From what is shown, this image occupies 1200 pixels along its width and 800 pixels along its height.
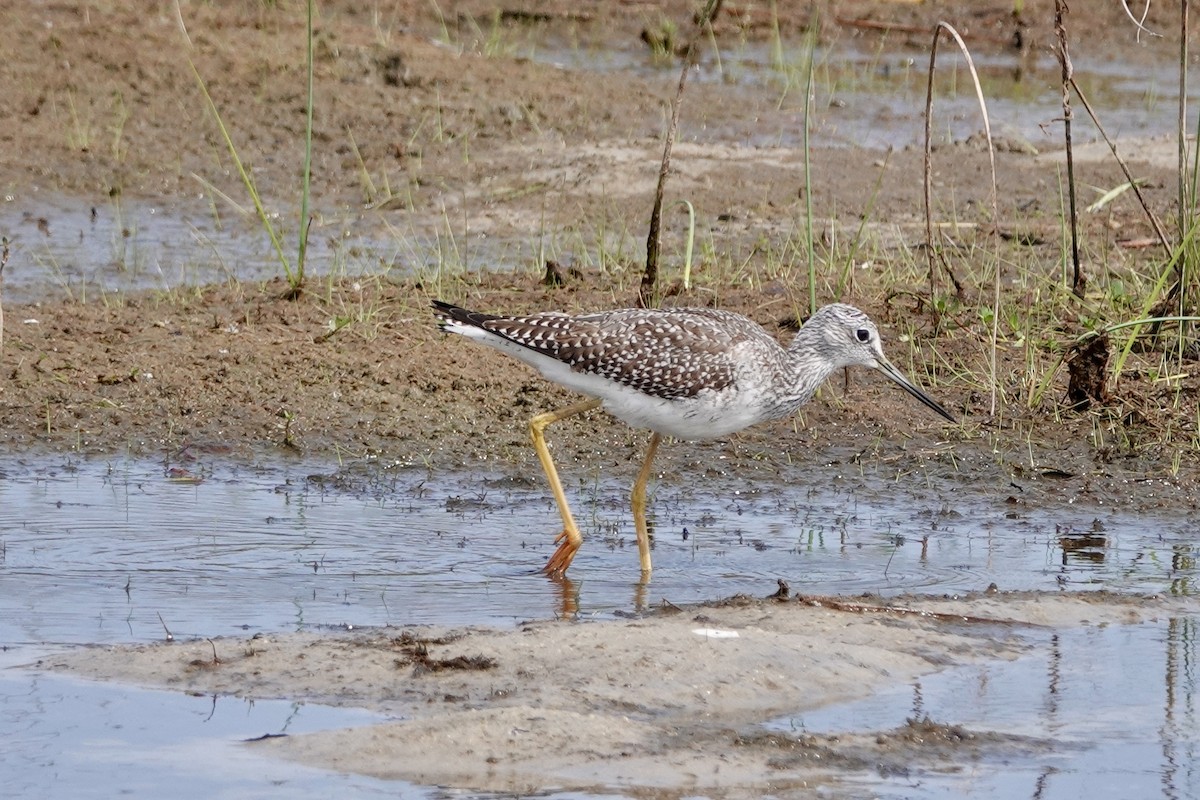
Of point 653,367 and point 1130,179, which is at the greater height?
point 1130,179

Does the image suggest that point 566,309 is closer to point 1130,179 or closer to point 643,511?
point 643,511

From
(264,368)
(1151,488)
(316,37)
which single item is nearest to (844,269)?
(1151,488)

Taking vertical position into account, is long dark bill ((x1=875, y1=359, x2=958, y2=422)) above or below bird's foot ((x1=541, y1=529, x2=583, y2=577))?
above

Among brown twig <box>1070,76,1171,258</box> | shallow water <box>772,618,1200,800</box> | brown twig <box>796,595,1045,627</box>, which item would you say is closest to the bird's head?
brown twig <box>1070,76,1171,258</box>

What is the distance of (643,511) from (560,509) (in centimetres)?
36

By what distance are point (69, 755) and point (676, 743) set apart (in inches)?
65.1

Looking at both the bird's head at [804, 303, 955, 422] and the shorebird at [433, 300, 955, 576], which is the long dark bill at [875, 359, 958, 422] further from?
the shorebird at [433, 300, 955, 576]

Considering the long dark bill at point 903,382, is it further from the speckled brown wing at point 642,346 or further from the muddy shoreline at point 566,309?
the speckled brown wing at point 642,346

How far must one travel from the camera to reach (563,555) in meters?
6.90

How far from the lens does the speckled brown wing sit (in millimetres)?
6977

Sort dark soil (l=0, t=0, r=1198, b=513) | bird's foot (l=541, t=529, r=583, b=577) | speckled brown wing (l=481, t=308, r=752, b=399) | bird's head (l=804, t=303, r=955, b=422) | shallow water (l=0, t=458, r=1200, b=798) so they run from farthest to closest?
dark soil (l=0, t=0, r=1198, b=513)
bird's head (l=804, t=303, r=955, b=422)
speckled brown wing (l=481, t=308, r=752, b=399)
bird's foot (l=541, t=529, r=583, b=577)
shallow water (l=0, t=458, r=1200, b=798)

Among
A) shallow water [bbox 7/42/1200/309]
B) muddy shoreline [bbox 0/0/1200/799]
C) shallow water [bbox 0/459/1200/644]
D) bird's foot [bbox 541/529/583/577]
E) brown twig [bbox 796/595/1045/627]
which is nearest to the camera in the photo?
muddy shoreline [bbox 0/0/1200/799]

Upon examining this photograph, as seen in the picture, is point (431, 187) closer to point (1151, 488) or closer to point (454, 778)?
point (1151, 488)

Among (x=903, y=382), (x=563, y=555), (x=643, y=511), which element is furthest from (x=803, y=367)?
(x=563, y=555)
